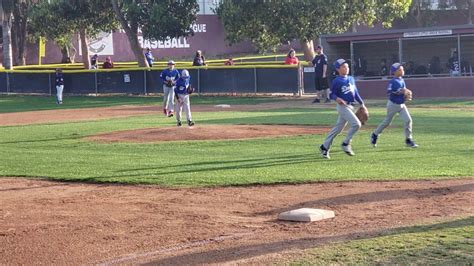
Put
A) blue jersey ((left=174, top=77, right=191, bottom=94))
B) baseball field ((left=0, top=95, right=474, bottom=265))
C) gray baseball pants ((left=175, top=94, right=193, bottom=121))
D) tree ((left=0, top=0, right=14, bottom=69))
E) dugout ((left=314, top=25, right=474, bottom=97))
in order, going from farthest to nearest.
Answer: tree ((left=0, top=0, right=14, bottom=69))
dugout ((left=314, top=25, right=474, bottom=97))
blue jersey ((left=174, top=77, right=191, bottom=94))
gray baseball pants ((left=175, top=94, right=193, bottom=121))
baseball field ((left=0, top=95, right=474, bottom=265))

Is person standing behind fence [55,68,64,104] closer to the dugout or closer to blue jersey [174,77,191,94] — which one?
the dugout

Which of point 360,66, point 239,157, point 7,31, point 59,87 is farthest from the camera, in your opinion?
point 7,31

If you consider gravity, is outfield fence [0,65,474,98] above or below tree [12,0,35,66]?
below

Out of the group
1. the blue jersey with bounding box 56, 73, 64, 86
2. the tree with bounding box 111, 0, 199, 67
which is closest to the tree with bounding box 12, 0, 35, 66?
the tree with bounding box 111, 0, 199, 67

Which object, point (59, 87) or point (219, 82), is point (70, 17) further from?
point (219, 82)

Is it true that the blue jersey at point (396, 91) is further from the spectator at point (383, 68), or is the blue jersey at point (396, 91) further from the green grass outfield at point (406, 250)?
the spectator at point (383, 68)

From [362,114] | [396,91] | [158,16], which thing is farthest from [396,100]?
[158,16]

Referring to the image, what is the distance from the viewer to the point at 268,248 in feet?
29.2

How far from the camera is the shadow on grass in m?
8.55

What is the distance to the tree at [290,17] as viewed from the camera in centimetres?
4309

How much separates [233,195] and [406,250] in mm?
4436

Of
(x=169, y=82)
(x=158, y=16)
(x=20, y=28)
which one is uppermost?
(x=20, y=28)

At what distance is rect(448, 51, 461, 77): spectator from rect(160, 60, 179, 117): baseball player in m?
13.3

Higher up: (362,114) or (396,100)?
(396,100)
